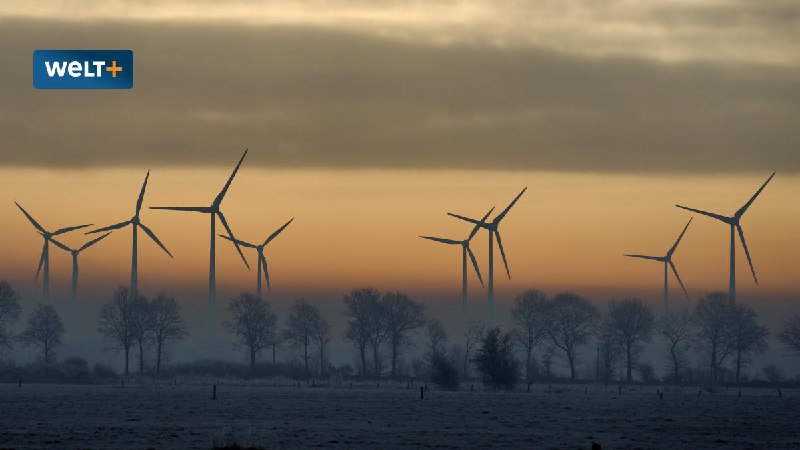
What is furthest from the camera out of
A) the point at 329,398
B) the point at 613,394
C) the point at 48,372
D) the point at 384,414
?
the point at 48,372

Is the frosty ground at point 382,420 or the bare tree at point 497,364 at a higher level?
the bare tree at point 497,364

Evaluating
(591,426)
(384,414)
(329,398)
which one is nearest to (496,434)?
(591,426)

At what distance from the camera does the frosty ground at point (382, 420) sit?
69.6m

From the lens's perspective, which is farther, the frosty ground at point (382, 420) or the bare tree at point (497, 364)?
the bare tree at point (497, 364)

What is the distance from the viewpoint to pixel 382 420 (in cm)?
8688

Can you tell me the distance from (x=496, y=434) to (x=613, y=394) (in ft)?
219

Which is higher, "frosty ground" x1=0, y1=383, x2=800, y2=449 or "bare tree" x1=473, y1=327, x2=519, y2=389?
"bare tree" x1=473, y1=327, x2=519, y2=389

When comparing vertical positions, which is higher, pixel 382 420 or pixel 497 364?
pixel 497 364

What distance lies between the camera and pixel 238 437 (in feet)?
219

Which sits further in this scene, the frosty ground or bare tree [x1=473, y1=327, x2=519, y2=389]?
bare tree [x1=473, y1=327, x2=519, y2=389]

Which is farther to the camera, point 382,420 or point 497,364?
point 497,364

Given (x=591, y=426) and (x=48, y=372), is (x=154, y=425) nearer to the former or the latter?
(x=591, y=426)

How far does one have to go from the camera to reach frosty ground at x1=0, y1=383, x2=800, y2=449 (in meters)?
69.6

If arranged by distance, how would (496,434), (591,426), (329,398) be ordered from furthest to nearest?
1. (329,398)
2. (591,426)
3. (496,434)
